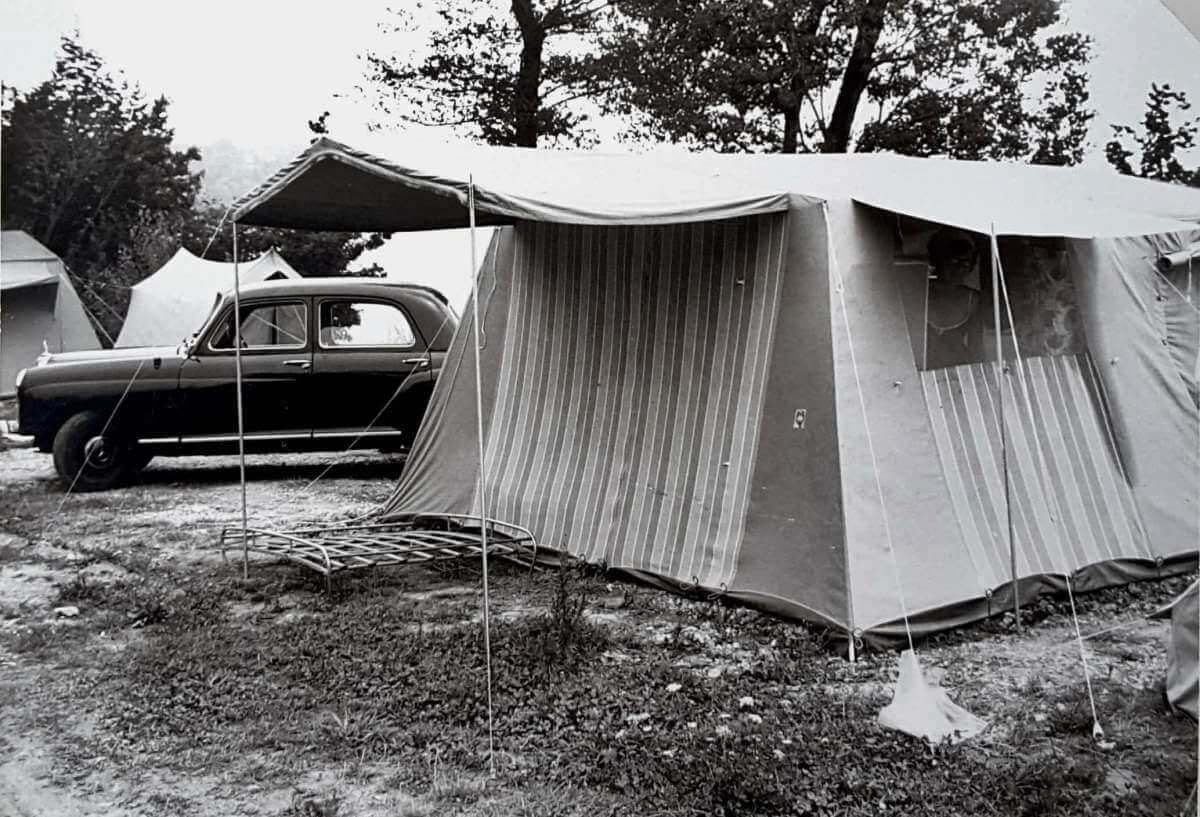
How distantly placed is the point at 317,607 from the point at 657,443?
79.3 inches

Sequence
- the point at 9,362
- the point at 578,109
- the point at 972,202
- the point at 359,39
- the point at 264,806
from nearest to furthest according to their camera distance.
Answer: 1. the point at 264,806
2. the point at 972,202
3. the point at 9,362
4. the point at 359,39
5. the point at 578,109

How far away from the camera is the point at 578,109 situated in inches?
751

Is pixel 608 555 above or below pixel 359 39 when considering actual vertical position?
below

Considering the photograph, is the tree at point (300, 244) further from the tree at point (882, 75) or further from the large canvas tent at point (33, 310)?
the tree at point (882, 75)

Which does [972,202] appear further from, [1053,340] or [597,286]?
[597,286]

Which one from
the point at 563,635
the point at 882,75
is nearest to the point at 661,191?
the point at 563,635

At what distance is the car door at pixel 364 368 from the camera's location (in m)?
9.67

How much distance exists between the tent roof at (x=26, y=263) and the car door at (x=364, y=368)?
234cm

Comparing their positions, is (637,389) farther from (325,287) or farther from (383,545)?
(325,287)

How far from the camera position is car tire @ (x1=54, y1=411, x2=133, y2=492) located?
934 cm

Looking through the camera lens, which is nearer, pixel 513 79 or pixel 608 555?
pixel 608 555

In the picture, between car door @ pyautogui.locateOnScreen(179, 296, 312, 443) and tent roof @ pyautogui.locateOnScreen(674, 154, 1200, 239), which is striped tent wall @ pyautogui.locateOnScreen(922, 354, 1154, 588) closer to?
tent roof @ pyautogui.locateOnScreen(674, 154, 1200, 239)

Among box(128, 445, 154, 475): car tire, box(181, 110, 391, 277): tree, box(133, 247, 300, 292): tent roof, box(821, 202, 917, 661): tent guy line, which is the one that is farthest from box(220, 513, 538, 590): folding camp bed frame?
box(181, 110, 391, 277): tree

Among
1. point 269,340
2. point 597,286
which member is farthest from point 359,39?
point 597,286
